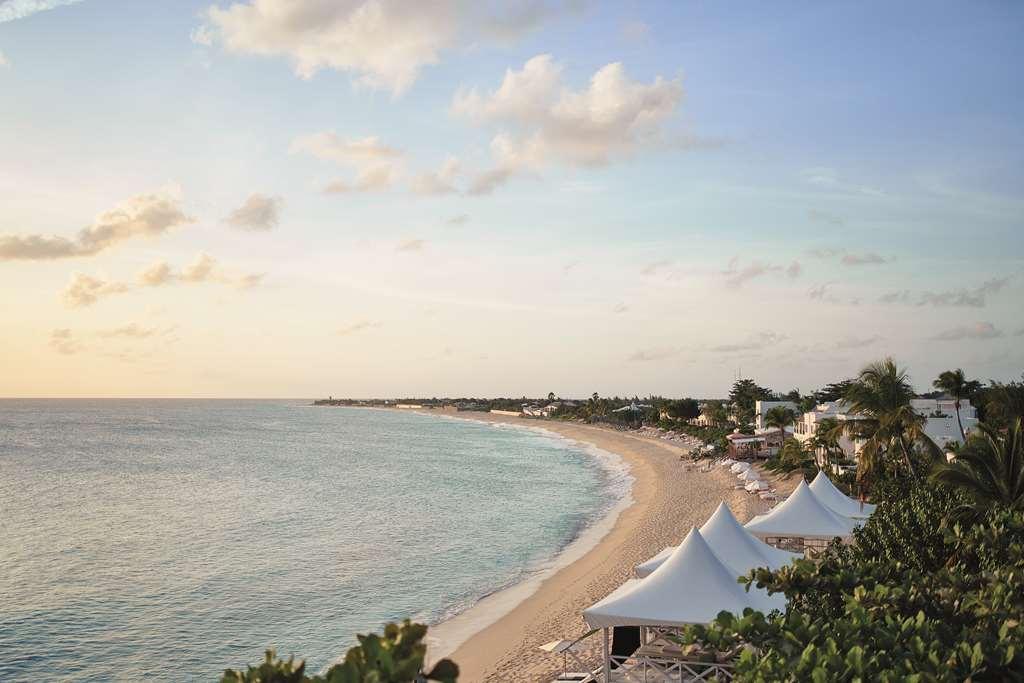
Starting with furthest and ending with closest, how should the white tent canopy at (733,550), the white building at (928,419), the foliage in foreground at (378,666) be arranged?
the white building at (928,419), the white tent canopy at (733,550), the foliage in foreground at (378,666)

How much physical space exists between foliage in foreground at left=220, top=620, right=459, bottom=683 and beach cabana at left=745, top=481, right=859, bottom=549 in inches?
682

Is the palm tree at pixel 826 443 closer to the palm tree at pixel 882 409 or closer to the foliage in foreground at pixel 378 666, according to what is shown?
the palm tree at pixel 882 409

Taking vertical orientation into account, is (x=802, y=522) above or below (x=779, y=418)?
below

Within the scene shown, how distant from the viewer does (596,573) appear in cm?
2423

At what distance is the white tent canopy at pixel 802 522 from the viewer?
1881cm

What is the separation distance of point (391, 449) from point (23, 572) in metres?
54.8

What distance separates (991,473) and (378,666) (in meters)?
17.1

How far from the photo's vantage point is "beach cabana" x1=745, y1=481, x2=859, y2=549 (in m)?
18.8

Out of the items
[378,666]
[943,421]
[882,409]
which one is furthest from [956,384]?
[378,666]

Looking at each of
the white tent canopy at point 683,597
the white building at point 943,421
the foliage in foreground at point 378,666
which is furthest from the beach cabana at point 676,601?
the white building at point 943,421

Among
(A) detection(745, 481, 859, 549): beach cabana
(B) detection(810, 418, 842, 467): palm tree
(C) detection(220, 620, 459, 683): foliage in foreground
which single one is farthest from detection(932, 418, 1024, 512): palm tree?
(B) detection(810, 418, 842, 467): palm tree

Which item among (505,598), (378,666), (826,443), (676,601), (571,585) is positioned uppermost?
(378,666)

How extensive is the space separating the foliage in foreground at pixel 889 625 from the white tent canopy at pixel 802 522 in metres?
8.55

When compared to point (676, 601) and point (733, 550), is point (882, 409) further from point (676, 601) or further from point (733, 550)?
point (676, 601)
